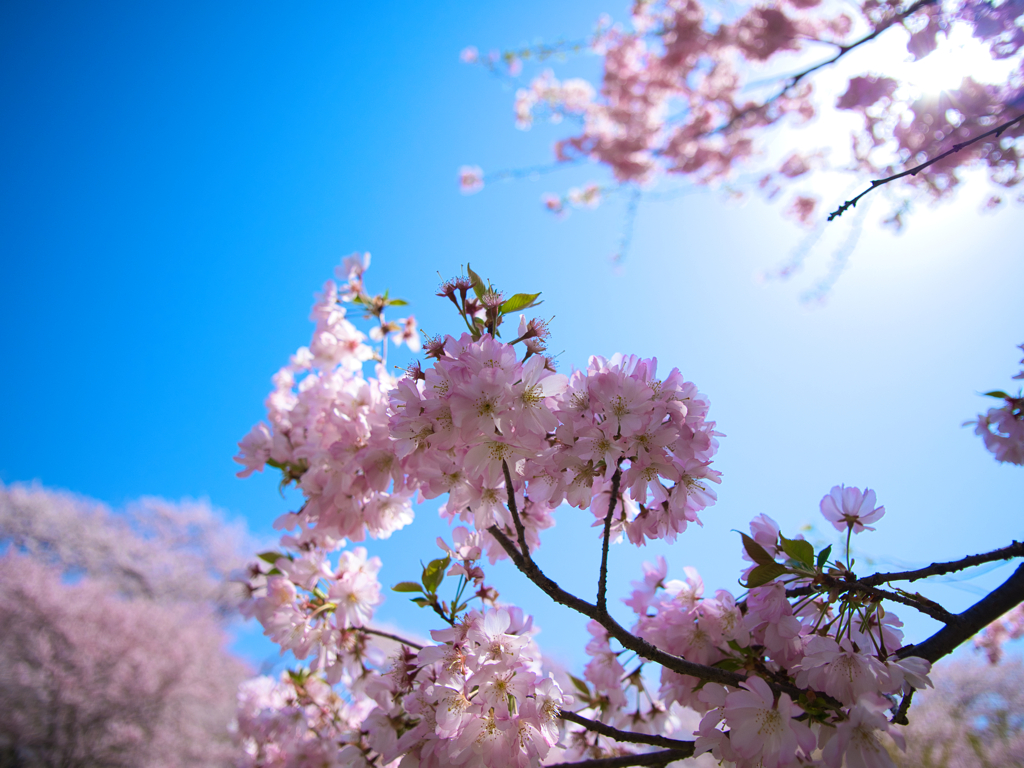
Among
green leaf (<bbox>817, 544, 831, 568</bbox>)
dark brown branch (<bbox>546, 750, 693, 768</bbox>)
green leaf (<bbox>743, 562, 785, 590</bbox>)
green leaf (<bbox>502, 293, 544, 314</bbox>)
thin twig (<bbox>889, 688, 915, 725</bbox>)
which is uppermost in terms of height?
green leaf (<bbox>502, 293, 544, 314</bbox>)

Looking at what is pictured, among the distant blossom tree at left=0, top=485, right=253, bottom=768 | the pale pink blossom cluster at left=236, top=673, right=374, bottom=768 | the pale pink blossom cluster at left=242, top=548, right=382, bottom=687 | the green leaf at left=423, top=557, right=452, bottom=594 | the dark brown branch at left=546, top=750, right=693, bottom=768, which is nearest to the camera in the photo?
the dark brown branch at left=546, top=750, right=693, bottom=768

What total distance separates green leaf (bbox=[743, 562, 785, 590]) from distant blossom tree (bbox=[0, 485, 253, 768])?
6.47 m

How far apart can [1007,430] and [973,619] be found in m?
0.83

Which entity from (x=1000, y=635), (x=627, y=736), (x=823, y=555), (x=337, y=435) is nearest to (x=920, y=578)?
(x=823, y=555)

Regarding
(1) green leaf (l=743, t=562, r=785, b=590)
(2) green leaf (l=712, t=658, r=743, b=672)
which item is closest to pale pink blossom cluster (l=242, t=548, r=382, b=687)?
(2) green leaf (l=712, t=658, r=743, b=672)

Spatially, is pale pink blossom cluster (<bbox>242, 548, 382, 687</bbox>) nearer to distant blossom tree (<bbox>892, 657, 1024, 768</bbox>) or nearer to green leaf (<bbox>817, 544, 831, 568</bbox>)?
green leaf (<bbox>817, 544, 831, 568</bbox>)

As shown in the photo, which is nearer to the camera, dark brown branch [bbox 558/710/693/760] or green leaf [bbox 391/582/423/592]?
dark brown branch [bbox 558/710/693/760]

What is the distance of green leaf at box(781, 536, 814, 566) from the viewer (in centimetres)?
93

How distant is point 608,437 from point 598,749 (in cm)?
105

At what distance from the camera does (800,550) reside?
0.93 metres

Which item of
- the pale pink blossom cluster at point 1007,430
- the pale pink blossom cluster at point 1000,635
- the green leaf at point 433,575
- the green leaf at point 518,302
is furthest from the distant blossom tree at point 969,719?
the green leaf at point 518,302

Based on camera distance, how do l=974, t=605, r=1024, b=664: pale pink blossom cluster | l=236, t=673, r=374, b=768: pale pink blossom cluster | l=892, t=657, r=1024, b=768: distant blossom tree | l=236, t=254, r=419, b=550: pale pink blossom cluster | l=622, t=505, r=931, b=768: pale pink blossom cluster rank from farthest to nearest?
l=892, t=657, r=1024, b=768: distant blossom tree, l=974, t=605, r=1024, b=664: pale pink blossom cluster, l=236, t=673, r=374, b=768: pale pink blossom cluster, l=236, t=254, r=419, b=550: pale pink blossom cluster, l=622, t=505, r=931, b=768: pale pink blossom cluster

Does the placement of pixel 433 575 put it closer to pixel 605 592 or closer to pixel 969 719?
pixel 605 592

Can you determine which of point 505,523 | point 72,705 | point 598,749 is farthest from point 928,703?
point 72,705
